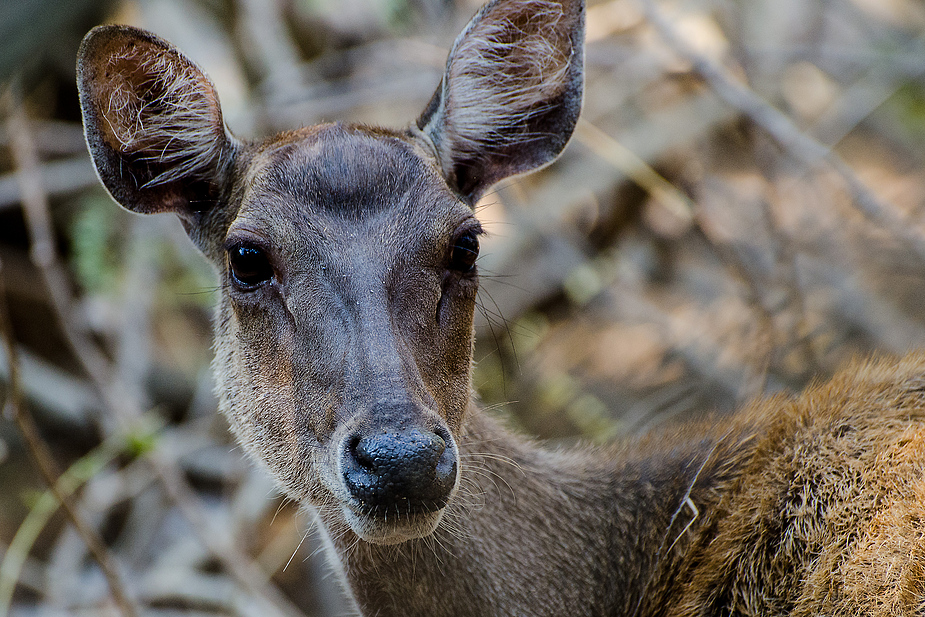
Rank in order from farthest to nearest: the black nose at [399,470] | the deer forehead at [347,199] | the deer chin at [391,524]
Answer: the deer forehead at [347,199], the deer chin at [391,524], the black nose at [399,470]

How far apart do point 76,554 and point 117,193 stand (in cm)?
343

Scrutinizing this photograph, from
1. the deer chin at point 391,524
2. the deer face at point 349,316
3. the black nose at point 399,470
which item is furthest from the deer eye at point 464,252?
the deer chin at point 391,524

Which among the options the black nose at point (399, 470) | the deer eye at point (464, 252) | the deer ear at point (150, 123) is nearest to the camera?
the black nose at point (399, 470)

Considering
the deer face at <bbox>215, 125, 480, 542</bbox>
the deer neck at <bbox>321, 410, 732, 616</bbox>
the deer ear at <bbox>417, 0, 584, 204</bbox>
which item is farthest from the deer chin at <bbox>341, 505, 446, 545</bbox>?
the deer ear at <bbox>417, 0, 584, 204</bbox>

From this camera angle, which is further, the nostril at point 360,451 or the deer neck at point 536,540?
the deer neck at point 536,540

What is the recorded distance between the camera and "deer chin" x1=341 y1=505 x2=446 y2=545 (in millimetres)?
3186

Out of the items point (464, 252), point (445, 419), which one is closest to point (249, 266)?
point (464, 252)

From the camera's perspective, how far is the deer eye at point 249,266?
3.76 m

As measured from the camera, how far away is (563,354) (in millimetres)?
8227

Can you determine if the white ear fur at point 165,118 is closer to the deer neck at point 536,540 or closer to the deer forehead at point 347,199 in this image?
the deer forehead at point 347,199

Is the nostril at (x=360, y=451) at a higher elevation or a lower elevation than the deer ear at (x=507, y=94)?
lower

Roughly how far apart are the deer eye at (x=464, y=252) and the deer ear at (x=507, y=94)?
64 centimetres

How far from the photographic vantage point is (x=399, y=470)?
10.0ft

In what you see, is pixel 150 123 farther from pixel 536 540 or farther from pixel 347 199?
pixel 536 540
